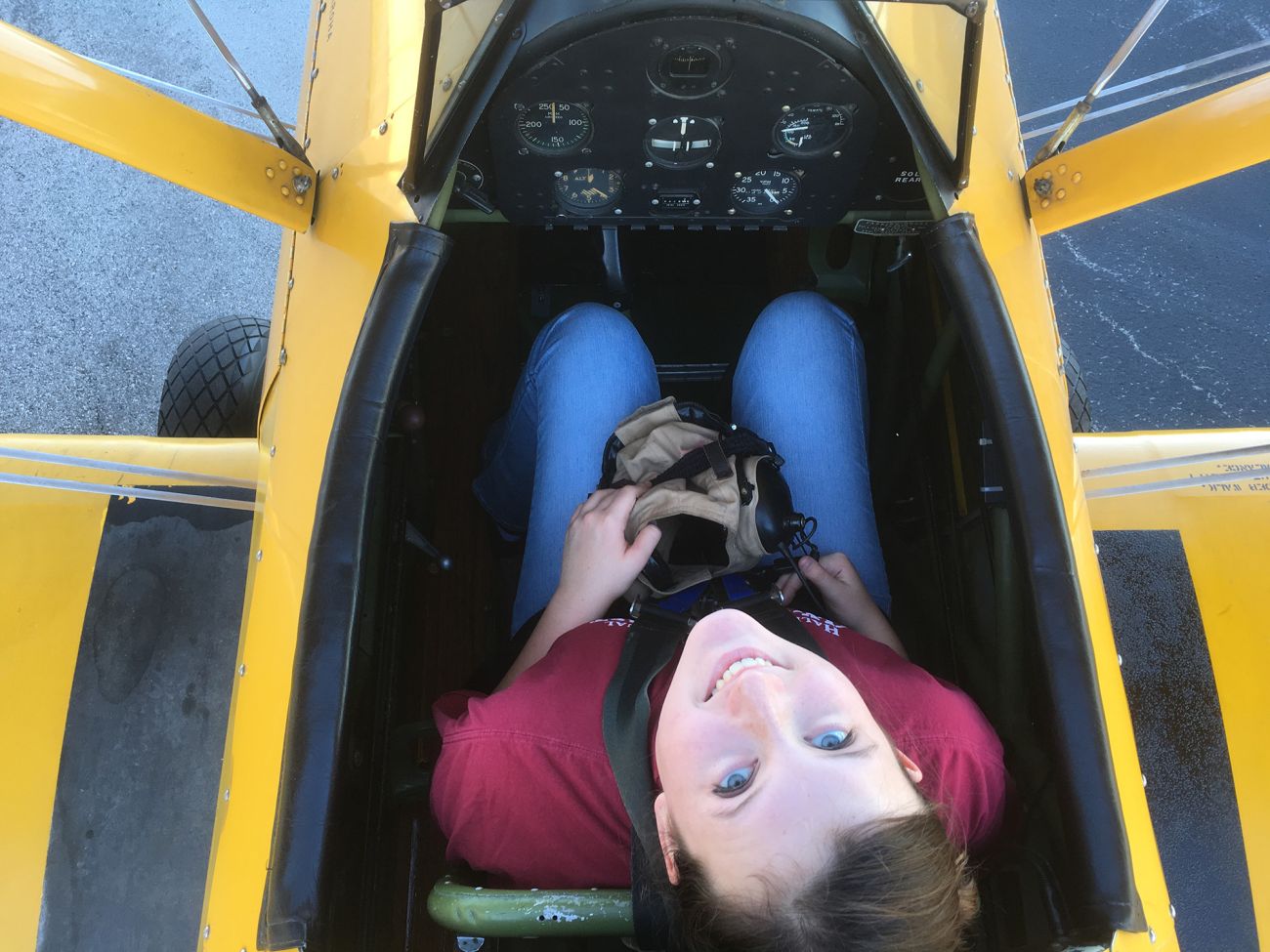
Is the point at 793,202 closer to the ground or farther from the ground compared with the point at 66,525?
farther from the ground

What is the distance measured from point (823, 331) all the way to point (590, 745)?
726mm

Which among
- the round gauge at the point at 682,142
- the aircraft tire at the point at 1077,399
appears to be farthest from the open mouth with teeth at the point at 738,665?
the aircraft tire at the point at 1077,399

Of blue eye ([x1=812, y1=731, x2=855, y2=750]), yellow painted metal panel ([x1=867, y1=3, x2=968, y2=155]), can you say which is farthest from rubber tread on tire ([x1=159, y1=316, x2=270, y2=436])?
blue eye ([x1=812, y1=731, x2=855, y2=750])

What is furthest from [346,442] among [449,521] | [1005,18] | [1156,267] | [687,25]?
[1005,18]

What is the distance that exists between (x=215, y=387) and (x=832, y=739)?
145 cm

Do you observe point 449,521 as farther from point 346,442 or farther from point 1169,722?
point 1169,722

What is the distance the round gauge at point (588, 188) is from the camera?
1343 millimetres

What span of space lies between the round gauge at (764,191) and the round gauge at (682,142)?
0.29 ft

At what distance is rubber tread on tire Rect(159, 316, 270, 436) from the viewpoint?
1761 millimetres

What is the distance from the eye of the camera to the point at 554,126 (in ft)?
4.05

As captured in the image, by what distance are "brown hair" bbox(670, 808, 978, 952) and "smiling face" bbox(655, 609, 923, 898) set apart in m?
0.01

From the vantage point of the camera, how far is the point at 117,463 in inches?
55.5

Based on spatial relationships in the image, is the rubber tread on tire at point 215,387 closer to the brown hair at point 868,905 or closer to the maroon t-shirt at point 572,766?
the maroon t-shirt at point 572,766

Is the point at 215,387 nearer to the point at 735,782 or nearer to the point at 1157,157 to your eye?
the point at 735,782
